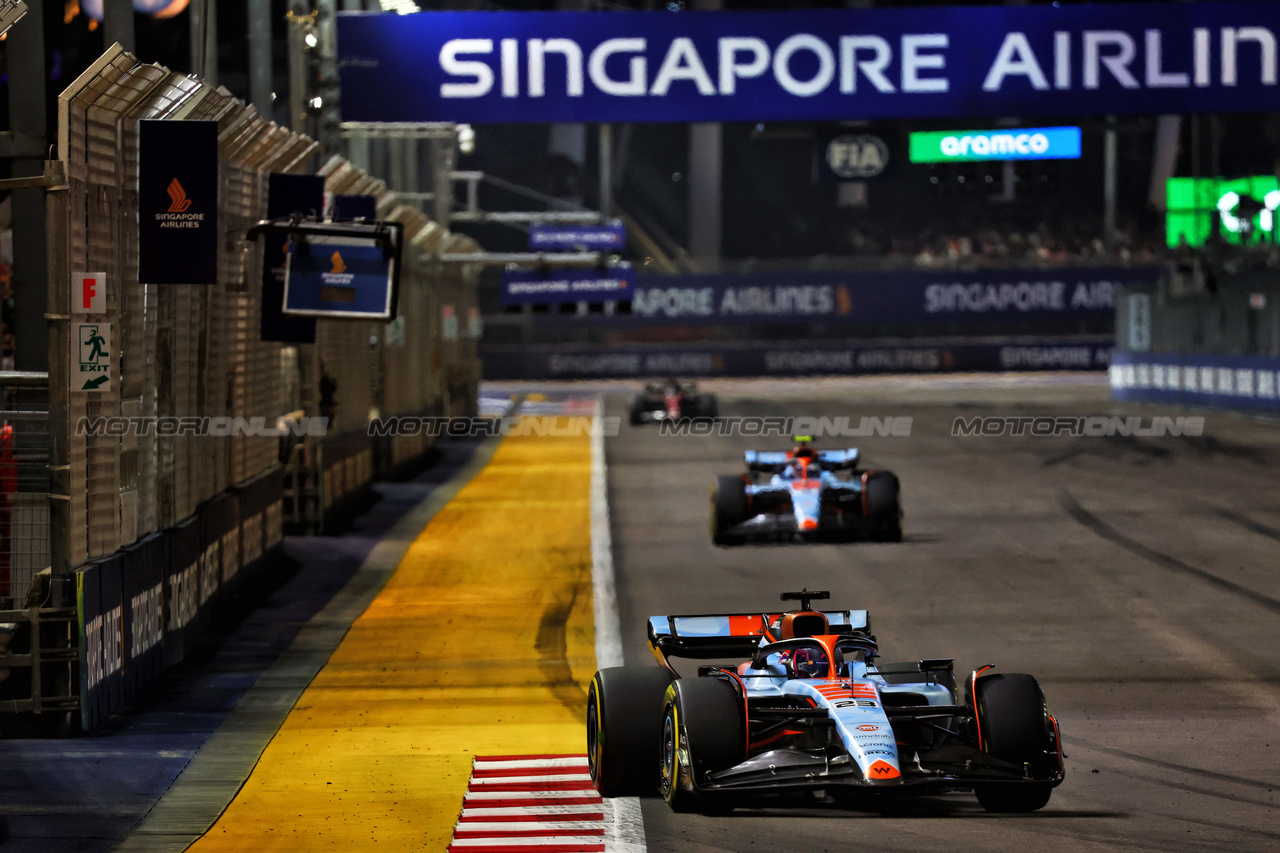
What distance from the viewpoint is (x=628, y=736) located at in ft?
26.7

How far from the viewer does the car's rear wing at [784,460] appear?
1872cm

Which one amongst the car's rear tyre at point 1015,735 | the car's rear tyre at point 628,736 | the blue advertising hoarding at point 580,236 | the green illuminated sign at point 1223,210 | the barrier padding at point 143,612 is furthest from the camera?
the blue advertising hoarding at point 580,236

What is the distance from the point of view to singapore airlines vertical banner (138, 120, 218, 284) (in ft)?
37.4

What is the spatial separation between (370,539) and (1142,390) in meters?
32.7

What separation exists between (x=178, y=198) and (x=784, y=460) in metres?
8.89

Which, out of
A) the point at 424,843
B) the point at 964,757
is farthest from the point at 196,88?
the point at 964,757

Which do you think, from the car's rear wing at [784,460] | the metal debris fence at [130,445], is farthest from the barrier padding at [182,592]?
the car's rear wing at [784,460]

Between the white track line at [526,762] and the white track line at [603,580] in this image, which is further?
the white track line at [603,580]

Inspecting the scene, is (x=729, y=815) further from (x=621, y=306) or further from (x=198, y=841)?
(x=621, y=306)

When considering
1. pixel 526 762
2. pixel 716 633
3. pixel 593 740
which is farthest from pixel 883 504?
pixel 593 740

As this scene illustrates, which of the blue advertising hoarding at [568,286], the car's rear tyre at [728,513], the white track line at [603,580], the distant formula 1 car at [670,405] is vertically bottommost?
the white track line at [603,580]

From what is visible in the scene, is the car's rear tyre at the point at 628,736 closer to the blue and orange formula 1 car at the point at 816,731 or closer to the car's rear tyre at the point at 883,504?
the blue and orange formula 1 car at the point at 816,731

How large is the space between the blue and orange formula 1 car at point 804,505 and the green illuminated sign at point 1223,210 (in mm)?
23339

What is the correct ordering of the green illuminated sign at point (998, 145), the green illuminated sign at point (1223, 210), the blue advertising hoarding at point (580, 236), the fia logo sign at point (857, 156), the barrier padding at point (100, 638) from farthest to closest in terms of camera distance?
the blue advertising hoarding at point (580, 236)
the green illuminated sign at point (1223, 210)
the fia logo sign at point (857, 156)
the green illuminated sign at point (998, 145)
the barrier padding at point (100, 638)
